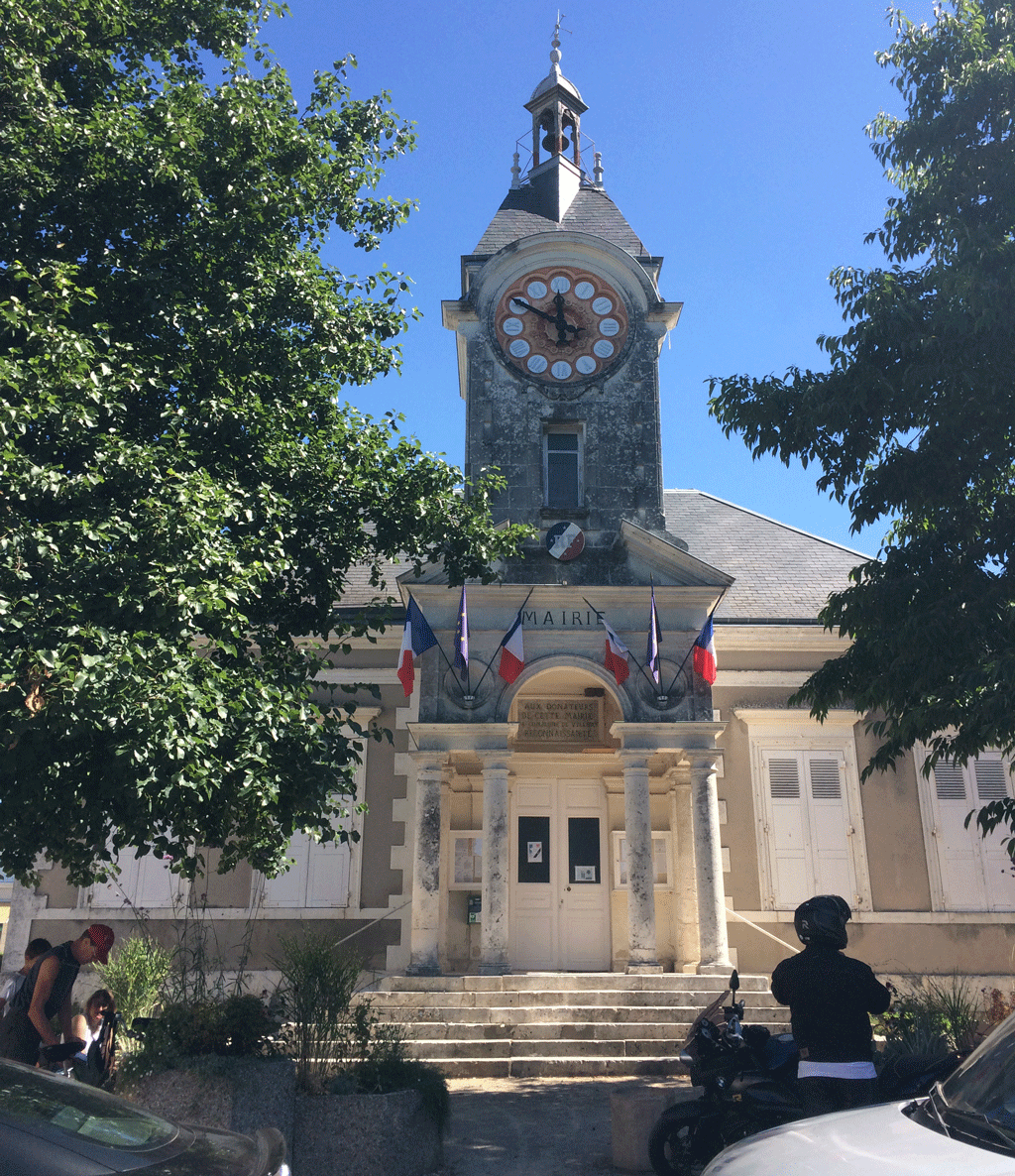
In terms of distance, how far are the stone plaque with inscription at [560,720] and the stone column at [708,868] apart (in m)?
2.19

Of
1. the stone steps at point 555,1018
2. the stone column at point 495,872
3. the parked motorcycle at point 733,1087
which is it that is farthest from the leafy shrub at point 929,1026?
the stone column at point 495,872

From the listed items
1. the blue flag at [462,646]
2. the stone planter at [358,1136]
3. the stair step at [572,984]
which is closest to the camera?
the stone planter at [358,1136]

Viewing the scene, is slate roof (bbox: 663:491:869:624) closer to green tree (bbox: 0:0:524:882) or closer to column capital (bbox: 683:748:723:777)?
column capital (bbox: 683:748:723:777)

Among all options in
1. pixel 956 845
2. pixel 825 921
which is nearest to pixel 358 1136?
pixel 825 921

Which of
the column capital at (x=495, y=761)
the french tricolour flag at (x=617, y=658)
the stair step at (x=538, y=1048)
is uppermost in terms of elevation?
the french tricolour flag at (x=617, y=658)

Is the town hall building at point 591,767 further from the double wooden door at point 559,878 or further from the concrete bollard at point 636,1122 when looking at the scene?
the concrete bollard at point 636,1122

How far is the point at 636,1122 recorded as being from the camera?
611cm

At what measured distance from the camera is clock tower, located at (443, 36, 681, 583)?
44.5 feet

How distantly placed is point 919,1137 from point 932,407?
6.41 meters

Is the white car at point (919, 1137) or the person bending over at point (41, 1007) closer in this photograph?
the white car at point (919, 1137)

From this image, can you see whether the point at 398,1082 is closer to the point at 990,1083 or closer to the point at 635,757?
the point at 990,1083

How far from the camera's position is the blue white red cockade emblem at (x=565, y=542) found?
12.9 meters

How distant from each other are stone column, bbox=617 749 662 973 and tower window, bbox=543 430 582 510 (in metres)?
3.84

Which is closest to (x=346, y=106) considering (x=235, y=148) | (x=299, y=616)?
(x=235, y=148)
